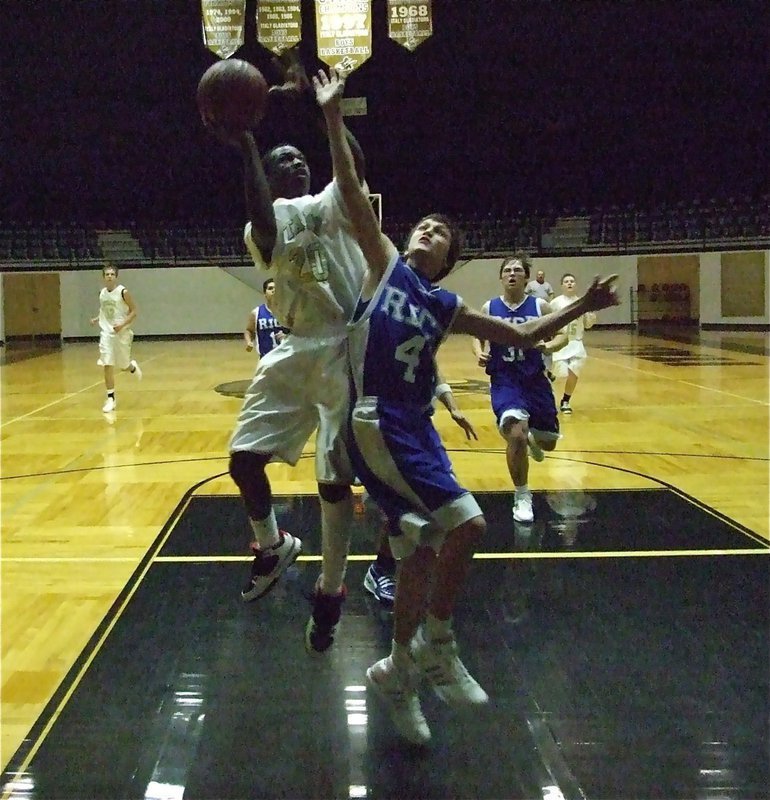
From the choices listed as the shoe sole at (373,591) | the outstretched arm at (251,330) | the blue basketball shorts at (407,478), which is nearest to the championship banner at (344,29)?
the outstretched arm at (251,330)

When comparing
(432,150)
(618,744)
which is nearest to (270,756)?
(618,744)

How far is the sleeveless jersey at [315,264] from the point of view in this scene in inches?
112

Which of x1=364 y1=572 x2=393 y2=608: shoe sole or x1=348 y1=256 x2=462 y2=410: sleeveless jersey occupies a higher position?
x1=348 y1=256 x2=462 y2=410: sleeveless jersey

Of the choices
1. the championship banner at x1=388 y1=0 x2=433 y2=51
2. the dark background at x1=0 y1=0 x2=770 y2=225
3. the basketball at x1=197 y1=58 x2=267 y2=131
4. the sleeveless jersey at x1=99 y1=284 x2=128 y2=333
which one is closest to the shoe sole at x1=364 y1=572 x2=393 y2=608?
the basketball at x1=197 y1=58 x2=267 y2=131

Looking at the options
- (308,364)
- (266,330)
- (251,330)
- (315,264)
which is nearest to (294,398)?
(308,364)

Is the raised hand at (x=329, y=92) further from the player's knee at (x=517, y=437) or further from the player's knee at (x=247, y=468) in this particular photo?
the player's knee at (x=517, y=437)

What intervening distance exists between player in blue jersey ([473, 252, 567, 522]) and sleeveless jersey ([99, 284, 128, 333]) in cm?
616

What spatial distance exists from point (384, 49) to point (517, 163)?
585 centimetres

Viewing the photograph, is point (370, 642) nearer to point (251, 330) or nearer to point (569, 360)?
point (251, 330)

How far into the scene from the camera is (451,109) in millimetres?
19031

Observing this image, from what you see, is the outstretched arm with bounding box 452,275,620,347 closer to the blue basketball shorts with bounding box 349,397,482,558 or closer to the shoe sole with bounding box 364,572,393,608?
the blue basketball shorts with bounding box 349,397,482,558

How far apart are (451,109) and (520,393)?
1576 centimetres

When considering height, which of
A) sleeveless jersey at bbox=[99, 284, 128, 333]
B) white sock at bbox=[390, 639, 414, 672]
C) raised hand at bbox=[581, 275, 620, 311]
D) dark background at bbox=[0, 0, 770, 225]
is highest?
dark background at bbox=[0, 0, 770, 225]

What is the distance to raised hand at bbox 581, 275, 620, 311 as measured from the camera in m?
2.43
